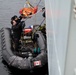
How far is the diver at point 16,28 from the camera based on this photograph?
11461 millimetres

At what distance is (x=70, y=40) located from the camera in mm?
2092

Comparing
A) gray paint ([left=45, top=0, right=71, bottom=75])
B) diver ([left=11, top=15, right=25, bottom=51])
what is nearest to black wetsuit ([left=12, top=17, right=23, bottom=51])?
diver ([left=11, top=15, right=25, bottom=51])

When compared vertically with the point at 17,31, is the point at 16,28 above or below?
above

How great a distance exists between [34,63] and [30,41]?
1.99m

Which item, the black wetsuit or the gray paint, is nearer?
the gray paint

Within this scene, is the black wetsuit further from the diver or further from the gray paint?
the gray paint

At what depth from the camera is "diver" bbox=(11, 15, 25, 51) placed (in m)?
11.5

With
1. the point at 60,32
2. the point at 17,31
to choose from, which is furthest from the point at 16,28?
the point at 60,32

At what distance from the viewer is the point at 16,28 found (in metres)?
11.6

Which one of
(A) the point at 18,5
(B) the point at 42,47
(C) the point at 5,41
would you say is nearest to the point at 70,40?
(B) the point at 42,47

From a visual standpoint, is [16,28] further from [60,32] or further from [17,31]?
[60,32]

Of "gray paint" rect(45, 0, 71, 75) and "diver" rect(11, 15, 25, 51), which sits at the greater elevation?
"gray paint" rect(45, 0, 71, 75)

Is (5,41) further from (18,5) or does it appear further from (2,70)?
(18,5)

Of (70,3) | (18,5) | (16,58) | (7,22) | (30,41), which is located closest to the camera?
(70,3)
